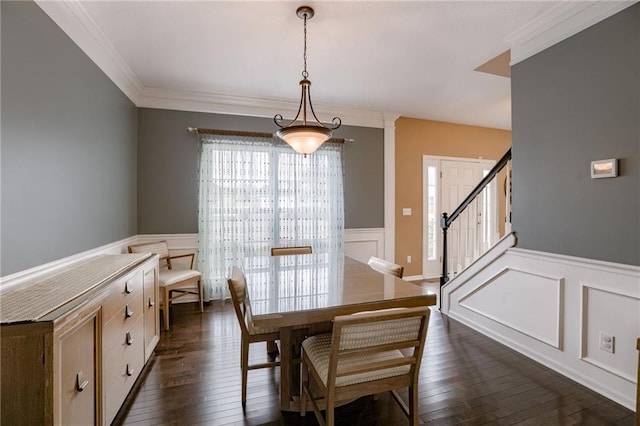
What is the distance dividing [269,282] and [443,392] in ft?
4.70

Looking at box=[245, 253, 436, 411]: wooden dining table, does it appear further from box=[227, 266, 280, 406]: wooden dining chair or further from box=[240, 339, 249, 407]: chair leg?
box=[240, 339, 249, 407]: chair leg

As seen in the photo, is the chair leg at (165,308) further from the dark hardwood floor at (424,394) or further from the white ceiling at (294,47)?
the white ceiling at (294,47)

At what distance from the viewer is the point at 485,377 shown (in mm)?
2195

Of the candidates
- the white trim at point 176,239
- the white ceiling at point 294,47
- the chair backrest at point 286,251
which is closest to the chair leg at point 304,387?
the chair backrest at point 286,251

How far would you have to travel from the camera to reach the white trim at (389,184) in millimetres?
4664

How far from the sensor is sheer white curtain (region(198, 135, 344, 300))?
152 inches

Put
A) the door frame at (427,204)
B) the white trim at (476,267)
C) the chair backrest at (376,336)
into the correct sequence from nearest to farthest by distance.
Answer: the chair backrest at (376,336), the white trim at (476,267), the door frame at (427,204)

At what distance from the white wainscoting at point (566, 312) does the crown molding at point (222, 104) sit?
2961 millimetres

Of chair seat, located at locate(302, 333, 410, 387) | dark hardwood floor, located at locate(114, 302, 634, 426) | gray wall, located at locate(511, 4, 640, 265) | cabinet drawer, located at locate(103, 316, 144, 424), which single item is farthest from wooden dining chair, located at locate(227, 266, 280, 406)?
gray wall, located at locate(511, 4, 640, 265)

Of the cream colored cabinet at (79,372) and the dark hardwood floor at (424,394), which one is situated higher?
the cream colored cabinet at (79,372)

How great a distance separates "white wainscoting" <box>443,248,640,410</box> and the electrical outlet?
0.02 metres

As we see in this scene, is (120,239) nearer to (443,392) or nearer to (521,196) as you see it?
(443,392)

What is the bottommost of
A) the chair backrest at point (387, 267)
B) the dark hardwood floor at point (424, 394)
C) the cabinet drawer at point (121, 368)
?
the dark hardwood floor at point (424, 394)

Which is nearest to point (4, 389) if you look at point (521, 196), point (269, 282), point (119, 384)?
point (119, 384)
